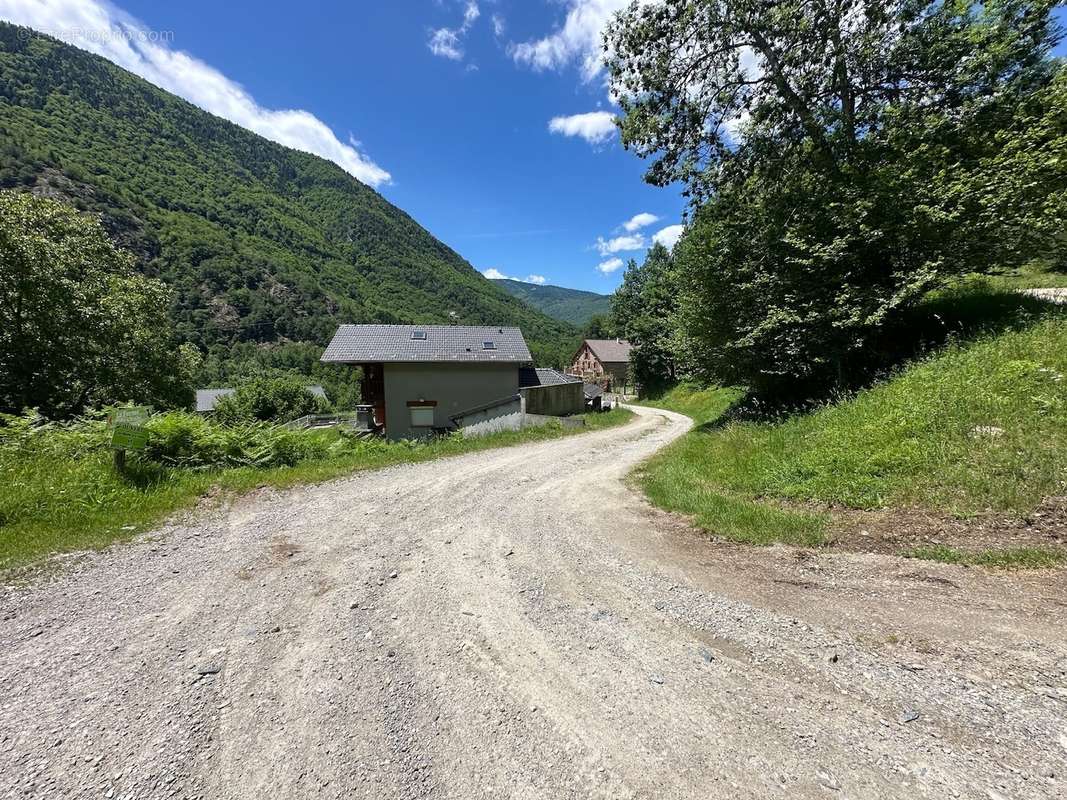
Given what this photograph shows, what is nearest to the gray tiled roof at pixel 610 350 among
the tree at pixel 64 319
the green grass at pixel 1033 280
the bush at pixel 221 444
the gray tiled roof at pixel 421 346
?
the gray tiled roof at pixel 421 346

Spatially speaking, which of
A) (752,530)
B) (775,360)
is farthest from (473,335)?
(752,530)

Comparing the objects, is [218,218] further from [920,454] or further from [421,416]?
[920,454]

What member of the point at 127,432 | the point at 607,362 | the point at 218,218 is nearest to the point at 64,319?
the point at 127,432

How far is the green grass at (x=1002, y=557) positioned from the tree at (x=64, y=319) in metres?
19.2

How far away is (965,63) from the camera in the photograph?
8.99 meters

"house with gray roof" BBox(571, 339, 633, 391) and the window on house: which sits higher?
"house with gray roof" BBox(571, 339, 633, 391)

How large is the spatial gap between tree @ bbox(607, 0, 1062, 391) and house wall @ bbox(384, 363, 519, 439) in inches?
520

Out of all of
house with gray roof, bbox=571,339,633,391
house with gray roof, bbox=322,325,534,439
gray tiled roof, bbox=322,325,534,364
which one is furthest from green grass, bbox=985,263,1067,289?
house with gray roof, bbox=571,339,633,391

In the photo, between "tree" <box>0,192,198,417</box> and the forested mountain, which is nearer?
"tree" <box>0,192,198,417</box>

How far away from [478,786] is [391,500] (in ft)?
18.2

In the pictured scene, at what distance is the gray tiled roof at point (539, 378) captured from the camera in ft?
82.6

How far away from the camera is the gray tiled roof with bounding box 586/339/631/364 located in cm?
6356

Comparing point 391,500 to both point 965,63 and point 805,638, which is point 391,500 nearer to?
point 805,638

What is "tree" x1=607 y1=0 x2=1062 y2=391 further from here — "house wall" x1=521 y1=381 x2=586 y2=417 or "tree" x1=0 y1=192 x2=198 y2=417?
"tree" x1=0 y1=192 x2=198 y2=417
